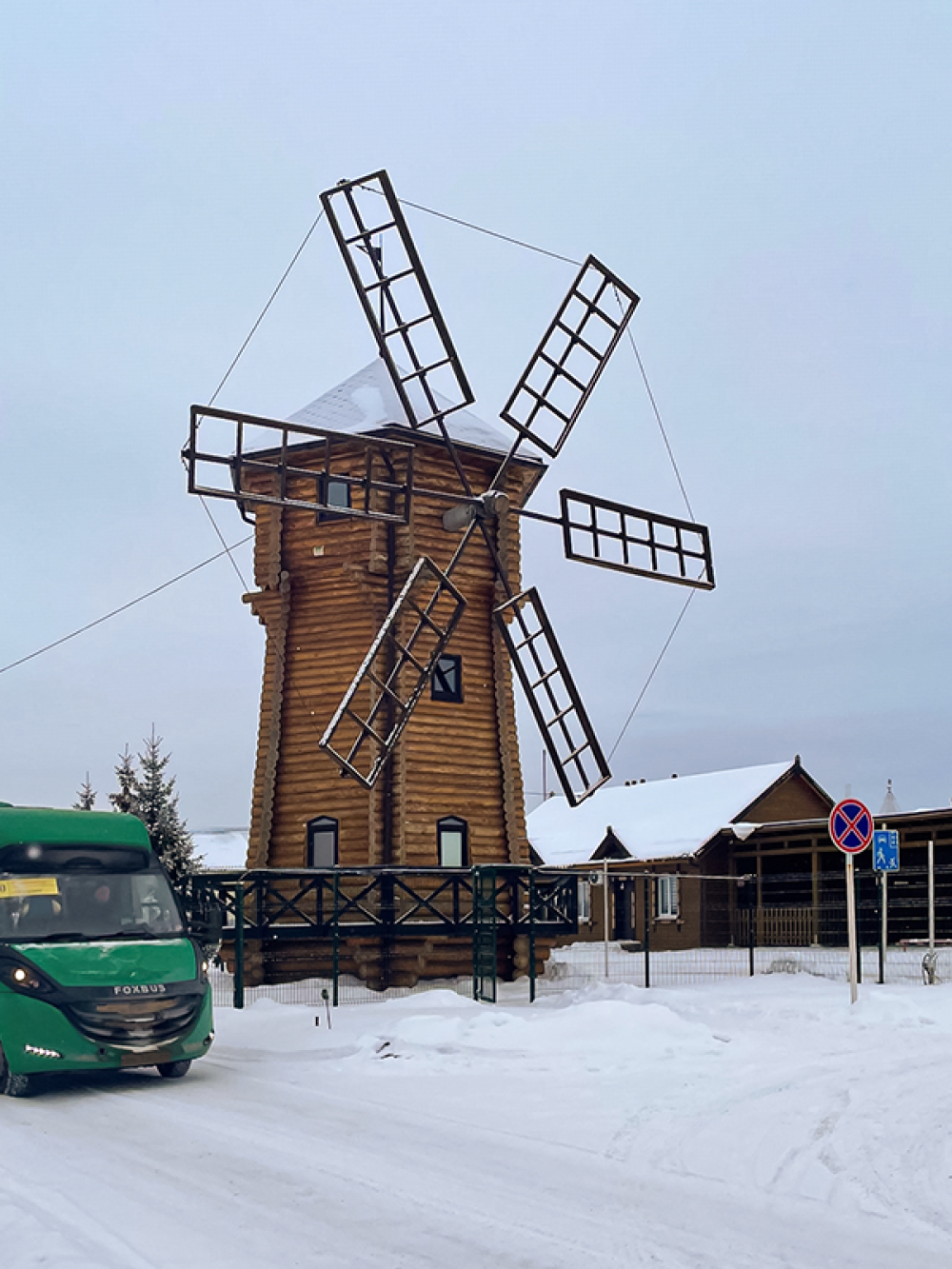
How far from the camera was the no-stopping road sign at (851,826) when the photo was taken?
57.9 ft

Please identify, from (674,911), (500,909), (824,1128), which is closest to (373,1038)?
(824,1128)

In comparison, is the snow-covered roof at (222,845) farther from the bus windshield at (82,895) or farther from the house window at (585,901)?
the bus windshield at (82,895)

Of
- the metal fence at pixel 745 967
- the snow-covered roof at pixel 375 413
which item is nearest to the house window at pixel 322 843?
the metal fence at pixel 745 967

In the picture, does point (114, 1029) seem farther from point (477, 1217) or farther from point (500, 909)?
point (500, 909)

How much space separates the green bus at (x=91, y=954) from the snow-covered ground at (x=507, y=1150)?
461 millimetres

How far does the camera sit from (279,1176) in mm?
8641

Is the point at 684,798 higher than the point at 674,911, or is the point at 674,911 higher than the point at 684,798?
the point at 684,798

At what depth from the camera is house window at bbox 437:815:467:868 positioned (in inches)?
969

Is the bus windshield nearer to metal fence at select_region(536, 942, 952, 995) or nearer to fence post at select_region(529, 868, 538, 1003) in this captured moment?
fence post at select_region(529, 868, 538, 1003)

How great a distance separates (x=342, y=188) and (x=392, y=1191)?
17840mm

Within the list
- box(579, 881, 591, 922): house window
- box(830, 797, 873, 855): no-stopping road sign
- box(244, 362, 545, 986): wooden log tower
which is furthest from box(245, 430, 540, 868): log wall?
box(579, 881, 591, 922): house window

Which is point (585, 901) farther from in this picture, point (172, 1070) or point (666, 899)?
point (172, 1070)

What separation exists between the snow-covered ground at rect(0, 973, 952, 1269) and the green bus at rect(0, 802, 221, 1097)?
0.46m

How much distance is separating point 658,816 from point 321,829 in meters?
19.8
